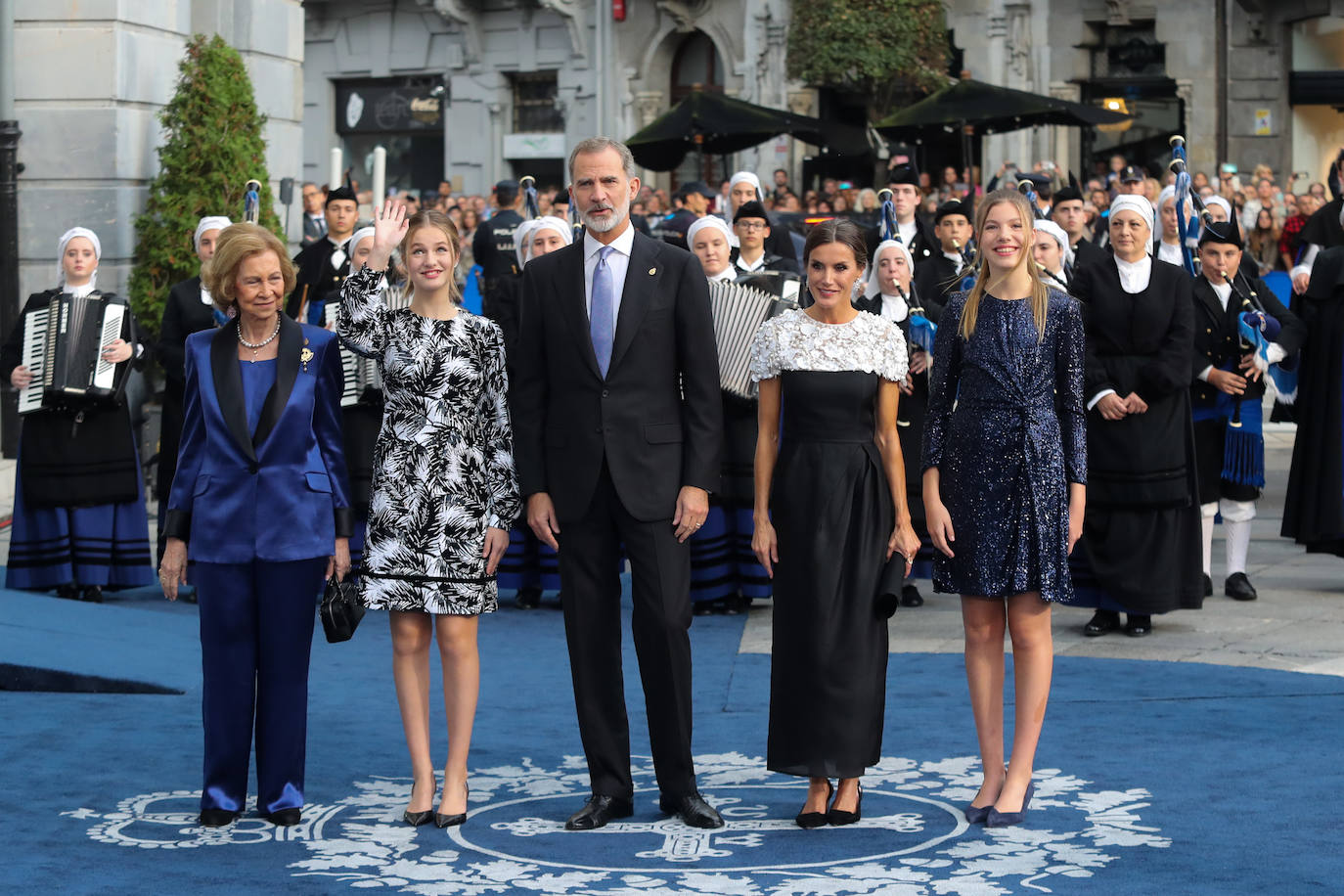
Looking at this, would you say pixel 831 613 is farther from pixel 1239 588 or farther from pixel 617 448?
pixel 1239 588

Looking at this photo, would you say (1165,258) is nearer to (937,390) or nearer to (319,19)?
(937,390)

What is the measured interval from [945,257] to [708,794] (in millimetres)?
5076

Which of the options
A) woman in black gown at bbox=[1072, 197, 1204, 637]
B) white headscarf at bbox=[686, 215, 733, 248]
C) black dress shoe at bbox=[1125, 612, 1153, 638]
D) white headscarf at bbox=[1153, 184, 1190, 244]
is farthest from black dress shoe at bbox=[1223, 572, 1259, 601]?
white headscarf at bbox=[686, 215, 733, 248]

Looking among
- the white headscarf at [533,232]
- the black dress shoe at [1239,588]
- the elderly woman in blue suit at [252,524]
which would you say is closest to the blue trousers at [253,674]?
the elderly woman in blue suit at [252,524]

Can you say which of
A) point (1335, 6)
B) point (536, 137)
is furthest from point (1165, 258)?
point (536, 137)

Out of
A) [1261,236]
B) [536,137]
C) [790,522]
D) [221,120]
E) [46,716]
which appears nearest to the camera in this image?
[790,522]

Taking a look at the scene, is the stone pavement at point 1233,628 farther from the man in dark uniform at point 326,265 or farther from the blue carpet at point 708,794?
the man in dark uniform at point 326,265

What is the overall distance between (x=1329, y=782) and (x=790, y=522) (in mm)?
1975

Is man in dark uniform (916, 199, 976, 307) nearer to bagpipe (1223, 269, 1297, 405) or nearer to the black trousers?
bagpipe (1223, 269, 1297, 405)

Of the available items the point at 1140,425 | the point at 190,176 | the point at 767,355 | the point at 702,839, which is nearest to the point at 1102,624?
the point at 1140,425

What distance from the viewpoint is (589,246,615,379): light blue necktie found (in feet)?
20.2

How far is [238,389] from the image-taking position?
6258 millimetres

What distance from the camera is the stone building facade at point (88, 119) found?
1423cm

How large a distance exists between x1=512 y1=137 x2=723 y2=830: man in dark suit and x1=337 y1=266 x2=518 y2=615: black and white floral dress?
12cm
